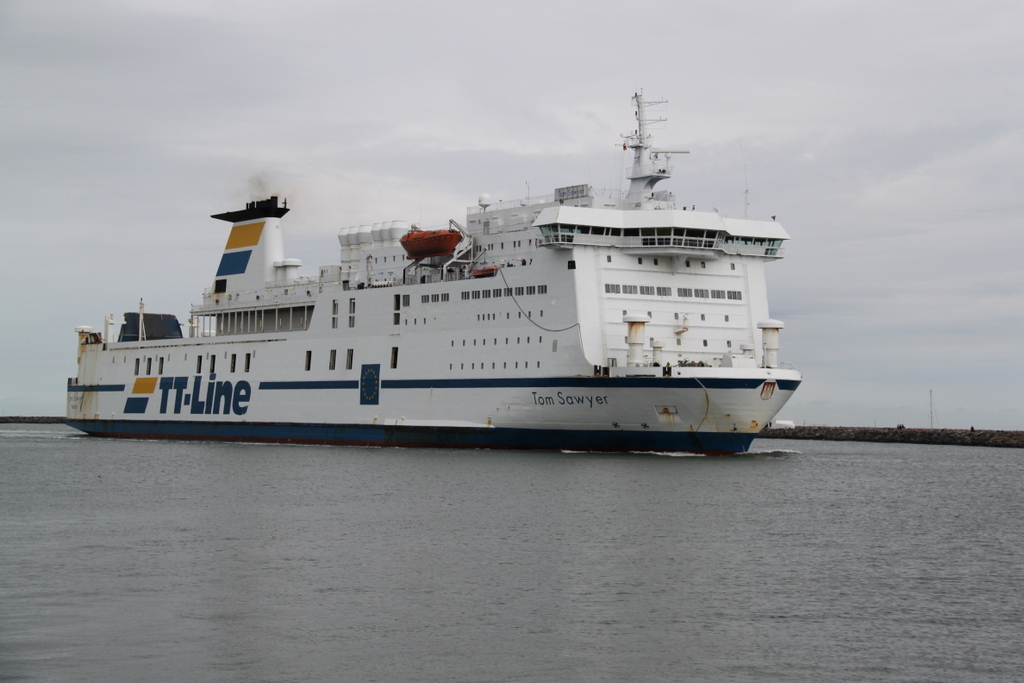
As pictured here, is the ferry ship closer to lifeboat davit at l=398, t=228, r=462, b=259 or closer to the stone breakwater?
lifeboat davit at l=398, t=228, r=462, b=259

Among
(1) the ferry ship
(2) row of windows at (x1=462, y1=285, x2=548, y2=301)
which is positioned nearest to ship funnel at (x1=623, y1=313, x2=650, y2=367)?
(1) the ferry ship

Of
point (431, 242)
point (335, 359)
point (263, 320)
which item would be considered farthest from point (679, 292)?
point (263, 320)

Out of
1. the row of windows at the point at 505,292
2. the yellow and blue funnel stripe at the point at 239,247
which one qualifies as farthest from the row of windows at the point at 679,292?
the yellow and blue funnel stripe at the point at 239,247

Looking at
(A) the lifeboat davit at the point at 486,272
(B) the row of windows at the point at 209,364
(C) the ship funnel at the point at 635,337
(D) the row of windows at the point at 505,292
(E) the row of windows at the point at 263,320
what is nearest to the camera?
(C) the ship funnel at the point at 635,337

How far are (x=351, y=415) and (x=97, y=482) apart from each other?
14.0m

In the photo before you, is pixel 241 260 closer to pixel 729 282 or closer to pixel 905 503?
pixel 729 282

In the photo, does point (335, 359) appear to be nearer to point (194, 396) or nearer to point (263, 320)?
point (263, 320)

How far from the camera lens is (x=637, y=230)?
124 feet

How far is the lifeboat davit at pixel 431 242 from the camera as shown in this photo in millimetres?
41656

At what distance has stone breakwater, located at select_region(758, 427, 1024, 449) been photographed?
223 ft

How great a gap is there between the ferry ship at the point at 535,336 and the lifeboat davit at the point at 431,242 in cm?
8

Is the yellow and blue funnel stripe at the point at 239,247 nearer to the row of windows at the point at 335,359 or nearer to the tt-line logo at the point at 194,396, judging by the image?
the tt-line logo at the point at 194,396

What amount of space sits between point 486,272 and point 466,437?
6.16 meters

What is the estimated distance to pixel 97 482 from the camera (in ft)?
104
